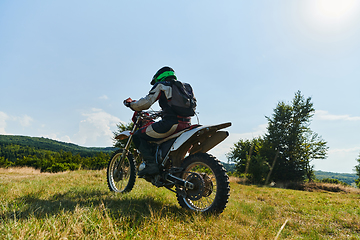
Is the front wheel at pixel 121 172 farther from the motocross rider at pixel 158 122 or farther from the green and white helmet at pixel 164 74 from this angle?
the green and white helmet at pixel 164 74

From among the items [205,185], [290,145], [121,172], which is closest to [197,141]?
[205,185]

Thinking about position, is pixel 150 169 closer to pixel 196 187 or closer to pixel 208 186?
→ pixel 196 187

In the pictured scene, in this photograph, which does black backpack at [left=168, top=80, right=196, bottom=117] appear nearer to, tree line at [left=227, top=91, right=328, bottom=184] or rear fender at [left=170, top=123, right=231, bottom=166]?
rear fender at [left=170, top=123, right=231, bottom=166]

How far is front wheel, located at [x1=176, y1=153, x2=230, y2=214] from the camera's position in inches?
109

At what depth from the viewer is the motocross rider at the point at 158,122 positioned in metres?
3.52

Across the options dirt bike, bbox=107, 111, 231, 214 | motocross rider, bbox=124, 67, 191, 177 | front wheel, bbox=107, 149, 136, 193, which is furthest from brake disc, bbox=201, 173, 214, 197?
front wheel, bbox=107, 149, 136, 193

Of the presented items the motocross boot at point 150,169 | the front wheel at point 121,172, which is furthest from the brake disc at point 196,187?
the front wheel at point 121,172

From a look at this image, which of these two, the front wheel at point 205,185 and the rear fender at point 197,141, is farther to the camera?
the rear fender at point 197,141

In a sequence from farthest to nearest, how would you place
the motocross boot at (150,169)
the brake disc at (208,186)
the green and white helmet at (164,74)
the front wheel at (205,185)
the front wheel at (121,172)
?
the front wheel at (121,172), the green and white helmet at (164,74), the motocross boot at (150,169), the brake disc at (208,186), the front wheel at (205,185)

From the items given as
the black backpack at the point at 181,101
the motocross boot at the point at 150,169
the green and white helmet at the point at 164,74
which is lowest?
the motocross boot at the point at 150,169

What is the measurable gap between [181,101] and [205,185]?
1.43 m

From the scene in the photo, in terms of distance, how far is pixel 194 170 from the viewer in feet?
10.9

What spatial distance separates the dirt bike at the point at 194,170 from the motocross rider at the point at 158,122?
122mm

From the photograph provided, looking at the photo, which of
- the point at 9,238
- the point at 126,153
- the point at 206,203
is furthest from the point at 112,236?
the point at 126,153
